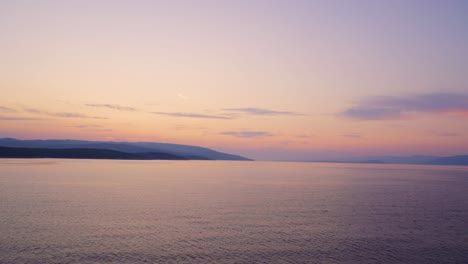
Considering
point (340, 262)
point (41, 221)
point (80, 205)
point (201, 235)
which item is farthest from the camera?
point (80, 205)

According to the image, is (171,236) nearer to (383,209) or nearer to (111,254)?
(111,254)


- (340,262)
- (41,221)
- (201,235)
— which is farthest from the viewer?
(41,221)

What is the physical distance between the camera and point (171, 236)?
33250mm

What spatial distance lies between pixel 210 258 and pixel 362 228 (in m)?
18.1

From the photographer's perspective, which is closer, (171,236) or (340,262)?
(340,262)

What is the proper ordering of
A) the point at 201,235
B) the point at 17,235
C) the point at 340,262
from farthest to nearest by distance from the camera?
the point at 201,235, the point at 17,235, the point at 340,262

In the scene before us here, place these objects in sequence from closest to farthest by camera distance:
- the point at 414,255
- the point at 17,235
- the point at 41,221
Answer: the point at 414,255, the point at 17,235, the point at 41,221

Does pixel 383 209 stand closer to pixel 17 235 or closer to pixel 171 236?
pixel 171 236

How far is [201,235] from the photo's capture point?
33.8 meters

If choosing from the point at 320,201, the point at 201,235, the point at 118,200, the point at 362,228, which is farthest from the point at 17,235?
the point at 320,201

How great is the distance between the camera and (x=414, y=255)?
29.4 meters

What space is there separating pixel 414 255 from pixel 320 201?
95.2 ft

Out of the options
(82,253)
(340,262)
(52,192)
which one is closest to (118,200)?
(52,192)

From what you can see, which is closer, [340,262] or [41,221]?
[340,262]
